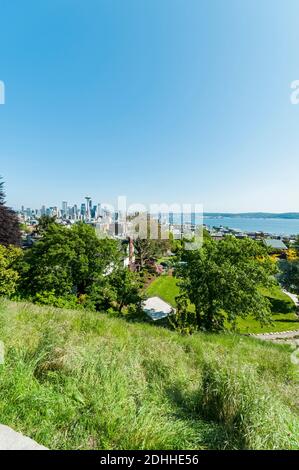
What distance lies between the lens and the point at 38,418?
2332 mm

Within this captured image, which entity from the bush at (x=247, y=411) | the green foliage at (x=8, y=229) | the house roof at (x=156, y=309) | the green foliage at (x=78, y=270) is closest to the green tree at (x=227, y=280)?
the house roof at (x=156, y=309)

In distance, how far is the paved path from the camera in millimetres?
1926

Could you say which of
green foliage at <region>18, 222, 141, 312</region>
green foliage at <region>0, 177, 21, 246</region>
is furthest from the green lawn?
green foliage at <region>0, 177, 21, 246</region>

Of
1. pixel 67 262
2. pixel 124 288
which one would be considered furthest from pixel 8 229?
pixel 124 288

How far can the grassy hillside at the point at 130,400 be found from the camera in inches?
89.3

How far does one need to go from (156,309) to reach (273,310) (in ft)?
38.6

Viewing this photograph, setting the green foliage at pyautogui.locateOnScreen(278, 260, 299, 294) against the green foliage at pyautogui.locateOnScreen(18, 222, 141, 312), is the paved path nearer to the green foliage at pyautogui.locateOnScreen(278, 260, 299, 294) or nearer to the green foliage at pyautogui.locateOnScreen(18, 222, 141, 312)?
the green foliage at pyautogui.locateOnScreen(18, 222, 141, 312)

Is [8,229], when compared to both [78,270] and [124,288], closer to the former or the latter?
[78,270]

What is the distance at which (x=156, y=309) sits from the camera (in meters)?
19.7

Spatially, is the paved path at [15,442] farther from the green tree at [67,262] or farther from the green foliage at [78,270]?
the green tree at [67,262]

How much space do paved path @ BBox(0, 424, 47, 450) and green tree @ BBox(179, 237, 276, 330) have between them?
10688 millimetres

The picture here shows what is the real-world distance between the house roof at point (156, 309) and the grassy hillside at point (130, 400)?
14.4m

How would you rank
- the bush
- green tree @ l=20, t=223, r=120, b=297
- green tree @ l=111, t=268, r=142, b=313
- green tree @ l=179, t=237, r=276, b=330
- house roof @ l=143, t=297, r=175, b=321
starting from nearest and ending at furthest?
the bush
green tree @ l=179, t=237, r=276, b=330
green tree @ l=20, t=223, r=120, b=297
green tree @ l=111, t=268, r=142, b=313
house roof @ l=143, t=297, r=175, b=321
